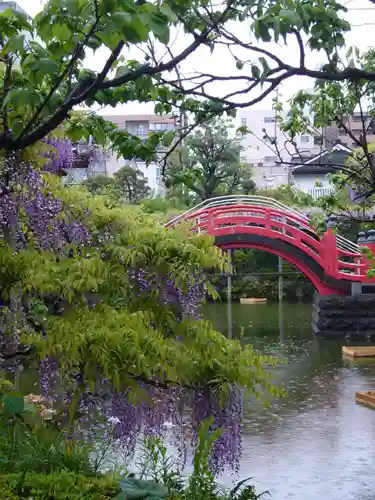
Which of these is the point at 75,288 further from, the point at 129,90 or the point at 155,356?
the point at 129,90

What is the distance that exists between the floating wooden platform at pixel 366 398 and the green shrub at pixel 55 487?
9247 mm

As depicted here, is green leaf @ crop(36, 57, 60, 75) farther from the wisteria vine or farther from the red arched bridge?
the red arched bridge

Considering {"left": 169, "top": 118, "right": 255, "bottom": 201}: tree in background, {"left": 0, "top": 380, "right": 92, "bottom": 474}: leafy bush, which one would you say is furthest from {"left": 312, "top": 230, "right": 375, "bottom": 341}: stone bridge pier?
{"left": 0, "top": 380, "right": 92, "bottom": 474}: leafy bush

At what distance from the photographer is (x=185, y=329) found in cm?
507

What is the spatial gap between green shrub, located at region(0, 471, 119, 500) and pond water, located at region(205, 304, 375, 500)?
4.48 m

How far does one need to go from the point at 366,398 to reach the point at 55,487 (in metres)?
9.70

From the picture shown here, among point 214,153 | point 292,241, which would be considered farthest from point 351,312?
point 214,153

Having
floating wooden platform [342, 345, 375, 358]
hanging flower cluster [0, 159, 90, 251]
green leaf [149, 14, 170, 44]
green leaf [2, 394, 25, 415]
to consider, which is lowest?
floating wooden platform [342, 345, 375, 358]

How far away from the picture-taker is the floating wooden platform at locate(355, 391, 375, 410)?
1219cm

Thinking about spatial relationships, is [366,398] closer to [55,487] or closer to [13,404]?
[13,404]

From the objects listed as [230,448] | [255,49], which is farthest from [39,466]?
[255,49]

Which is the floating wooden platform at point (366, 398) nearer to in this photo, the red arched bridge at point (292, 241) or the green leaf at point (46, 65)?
the red arched bridge at point (292, 241)

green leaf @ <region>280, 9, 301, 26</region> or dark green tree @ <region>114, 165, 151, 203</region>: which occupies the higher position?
dark green tree @ <region>114, 165, 151, 203</region>

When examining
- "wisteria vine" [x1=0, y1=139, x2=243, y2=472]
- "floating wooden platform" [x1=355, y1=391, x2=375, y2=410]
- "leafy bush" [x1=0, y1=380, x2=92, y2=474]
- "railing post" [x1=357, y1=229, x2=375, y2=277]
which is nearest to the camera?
"leafy bush" [x1=0, y1=380, x2=92, y2=474]
